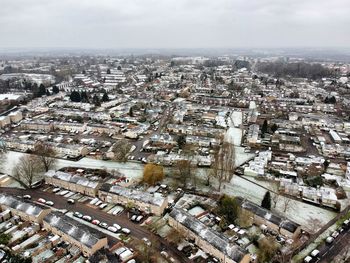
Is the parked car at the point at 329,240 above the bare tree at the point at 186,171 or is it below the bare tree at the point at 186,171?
below

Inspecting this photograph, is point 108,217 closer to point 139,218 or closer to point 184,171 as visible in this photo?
point 139,218

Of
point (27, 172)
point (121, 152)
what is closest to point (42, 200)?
point (27, 172)

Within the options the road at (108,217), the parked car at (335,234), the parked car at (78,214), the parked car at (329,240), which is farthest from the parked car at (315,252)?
the parked car at (78,214)

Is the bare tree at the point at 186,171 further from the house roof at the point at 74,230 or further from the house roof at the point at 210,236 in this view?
the house roof at the point at 74,230

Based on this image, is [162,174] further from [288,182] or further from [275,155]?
[275,155]

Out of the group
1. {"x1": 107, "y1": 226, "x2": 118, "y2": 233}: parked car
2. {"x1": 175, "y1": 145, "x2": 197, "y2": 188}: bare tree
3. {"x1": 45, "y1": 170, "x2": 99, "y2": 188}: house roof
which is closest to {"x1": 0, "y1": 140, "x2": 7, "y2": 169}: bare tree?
{"x1": 45, "y1": 170, "x2": 99, "y2": 188}: house roof

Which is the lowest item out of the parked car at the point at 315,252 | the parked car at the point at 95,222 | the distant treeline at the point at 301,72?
the parked car at the point at 315,252

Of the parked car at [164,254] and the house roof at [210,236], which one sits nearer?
the house roof at [210,236]
